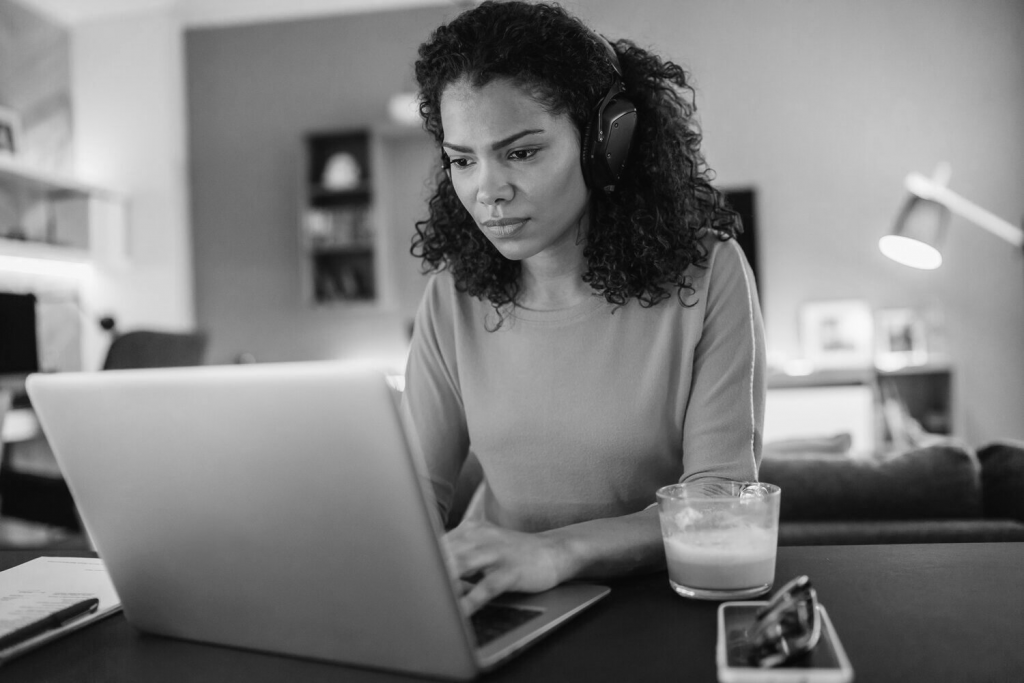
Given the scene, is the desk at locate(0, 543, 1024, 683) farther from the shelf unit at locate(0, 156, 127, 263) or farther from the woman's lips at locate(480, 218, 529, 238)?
the shelf unit at locate(0, 156, 127, 263)

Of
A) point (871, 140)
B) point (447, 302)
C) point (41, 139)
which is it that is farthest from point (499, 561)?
point (41, 139)

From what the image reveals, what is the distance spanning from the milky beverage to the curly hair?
0.42 m

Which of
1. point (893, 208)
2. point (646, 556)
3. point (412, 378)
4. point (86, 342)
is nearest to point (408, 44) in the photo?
point (86, 342)

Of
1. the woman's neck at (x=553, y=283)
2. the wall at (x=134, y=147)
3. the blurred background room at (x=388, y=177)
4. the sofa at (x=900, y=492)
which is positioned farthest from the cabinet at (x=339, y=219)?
the woman's neck at (x=553, y=283)

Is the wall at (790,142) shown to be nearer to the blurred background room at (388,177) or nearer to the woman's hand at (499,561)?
the blurred background room at (388,177)

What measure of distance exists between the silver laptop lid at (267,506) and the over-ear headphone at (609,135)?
60 cm

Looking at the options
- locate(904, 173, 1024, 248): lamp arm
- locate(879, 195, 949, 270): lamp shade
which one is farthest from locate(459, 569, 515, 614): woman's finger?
locate(904, 173, 1024, 248): lamp arm

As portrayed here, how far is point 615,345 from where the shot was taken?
3.55ft

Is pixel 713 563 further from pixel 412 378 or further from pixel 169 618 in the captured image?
pixel 412 378

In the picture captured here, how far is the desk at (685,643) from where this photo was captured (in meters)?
0.54

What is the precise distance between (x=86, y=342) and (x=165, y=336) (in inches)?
78.8

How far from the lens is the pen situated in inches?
25.2

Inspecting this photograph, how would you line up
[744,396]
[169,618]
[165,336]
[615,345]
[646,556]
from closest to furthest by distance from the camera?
[169,618]
[646,556]
[744,396]
[615,345]
[165,336]

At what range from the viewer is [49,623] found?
0.67 metres
